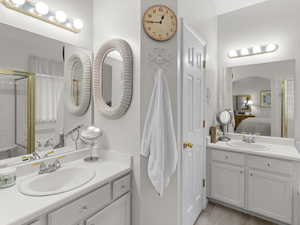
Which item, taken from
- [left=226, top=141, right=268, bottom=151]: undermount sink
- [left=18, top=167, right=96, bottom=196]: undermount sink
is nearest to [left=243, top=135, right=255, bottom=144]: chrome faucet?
[left=226, top=141, right=268, bottom=151]: undermount sink

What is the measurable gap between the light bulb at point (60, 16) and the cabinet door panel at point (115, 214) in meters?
1.59

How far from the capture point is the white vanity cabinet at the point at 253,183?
5.61 feet

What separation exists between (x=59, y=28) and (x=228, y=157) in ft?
7.58

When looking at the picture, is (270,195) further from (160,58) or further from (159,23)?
(159,23)

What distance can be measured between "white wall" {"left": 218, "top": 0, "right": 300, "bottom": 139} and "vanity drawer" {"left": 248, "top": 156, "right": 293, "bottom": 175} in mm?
592

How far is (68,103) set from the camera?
1567 millimetres

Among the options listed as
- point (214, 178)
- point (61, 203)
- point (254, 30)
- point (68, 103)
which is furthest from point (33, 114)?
point (254, 30)

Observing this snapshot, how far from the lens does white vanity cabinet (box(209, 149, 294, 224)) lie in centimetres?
171

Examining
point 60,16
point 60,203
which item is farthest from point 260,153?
point 60,16

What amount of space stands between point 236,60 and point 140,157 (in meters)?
2.14

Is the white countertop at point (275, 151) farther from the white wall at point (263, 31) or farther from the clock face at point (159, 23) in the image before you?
the clock face at point (159, 23)

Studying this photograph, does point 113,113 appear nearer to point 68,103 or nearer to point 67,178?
point 68,103

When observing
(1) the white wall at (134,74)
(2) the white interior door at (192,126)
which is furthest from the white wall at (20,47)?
(2) the white interior door at (192,126)

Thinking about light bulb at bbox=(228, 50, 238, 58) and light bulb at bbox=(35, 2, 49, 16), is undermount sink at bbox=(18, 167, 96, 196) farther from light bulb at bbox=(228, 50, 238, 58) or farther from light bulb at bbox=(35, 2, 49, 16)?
light bulb at bbox=(228, 50, 238, 58)
